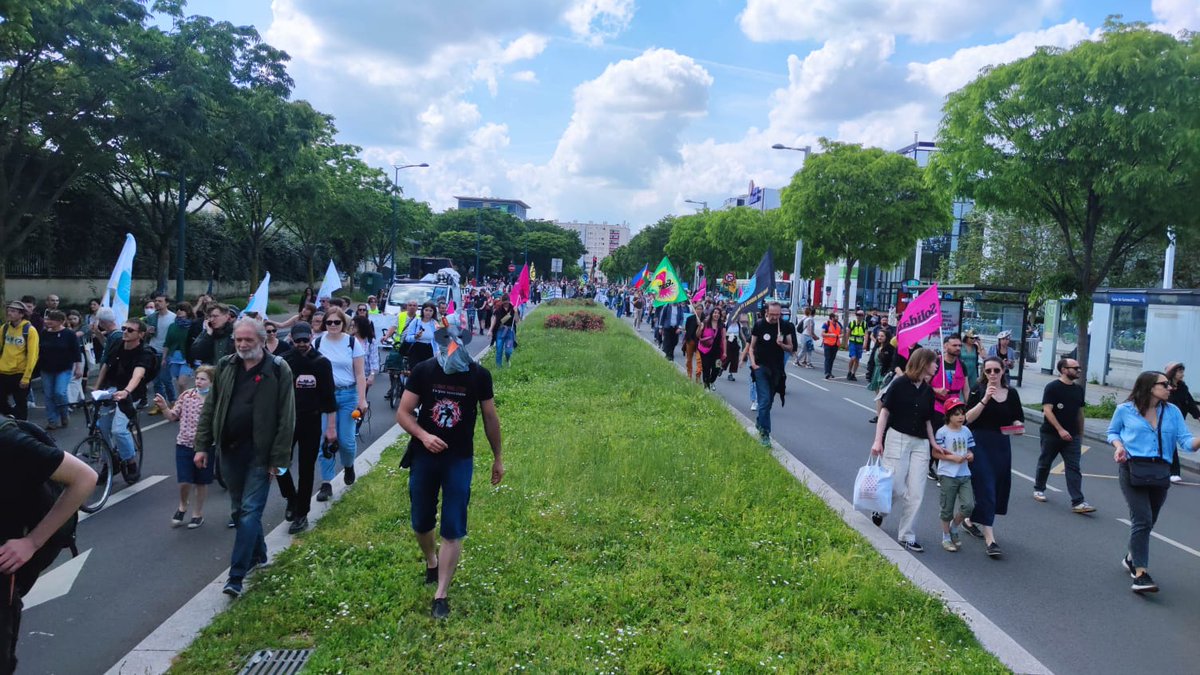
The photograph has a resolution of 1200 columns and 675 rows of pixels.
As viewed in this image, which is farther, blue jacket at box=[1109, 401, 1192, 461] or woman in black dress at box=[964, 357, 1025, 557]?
woman in black dress at box=[964, 357, 1025, 557]

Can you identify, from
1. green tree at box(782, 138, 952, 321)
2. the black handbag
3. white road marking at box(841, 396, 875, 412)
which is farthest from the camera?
green tree at box(782, 138, 952, 321)

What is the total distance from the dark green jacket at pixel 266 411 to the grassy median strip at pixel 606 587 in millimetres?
818

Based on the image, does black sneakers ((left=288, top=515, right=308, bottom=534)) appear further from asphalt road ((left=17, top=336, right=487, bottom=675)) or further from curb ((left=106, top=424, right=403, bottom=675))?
asphalt road ((left=17, top=336, right=487, bottom=675))

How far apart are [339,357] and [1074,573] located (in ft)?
20.3

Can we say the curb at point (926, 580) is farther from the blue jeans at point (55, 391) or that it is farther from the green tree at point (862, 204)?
the green tree at point (862, 204)

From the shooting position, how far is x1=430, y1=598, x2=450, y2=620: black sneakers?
4.68 metres

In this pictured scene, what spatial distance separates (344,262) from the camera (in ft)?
194

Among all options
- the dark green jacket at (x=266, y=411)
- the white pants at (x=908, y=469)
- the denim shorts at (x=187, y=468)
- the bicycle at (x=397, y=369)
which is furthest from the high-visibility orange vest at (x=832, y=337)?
the dark green jacket at (x=266, y=411)

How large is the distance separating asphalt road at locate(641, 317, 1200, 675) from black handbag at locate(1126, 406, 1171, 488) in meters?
0.79

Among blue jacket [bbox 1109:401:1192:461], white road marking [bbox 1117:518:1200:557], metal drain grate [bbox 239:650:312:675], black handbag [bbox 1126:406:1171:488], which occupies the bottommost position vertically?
white road marking [bbox 1117:518:1200:557]

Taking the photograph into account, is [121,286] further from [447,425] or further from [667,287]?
[667,287]

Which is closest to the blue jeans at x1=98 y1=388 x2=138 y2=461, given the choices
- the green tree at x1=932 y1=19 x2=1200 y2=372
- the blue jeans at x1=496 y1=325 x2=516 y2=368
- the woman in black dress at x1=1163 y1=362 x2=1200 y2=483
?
the woman in black dress at x1=1163 y1=362 x2=1200 y2=483

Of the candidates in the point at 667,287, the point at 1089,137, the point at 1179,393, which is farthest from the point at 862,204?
the point at 1179,393

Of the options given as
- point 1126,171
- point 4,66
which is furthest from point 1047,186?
point 4,66
